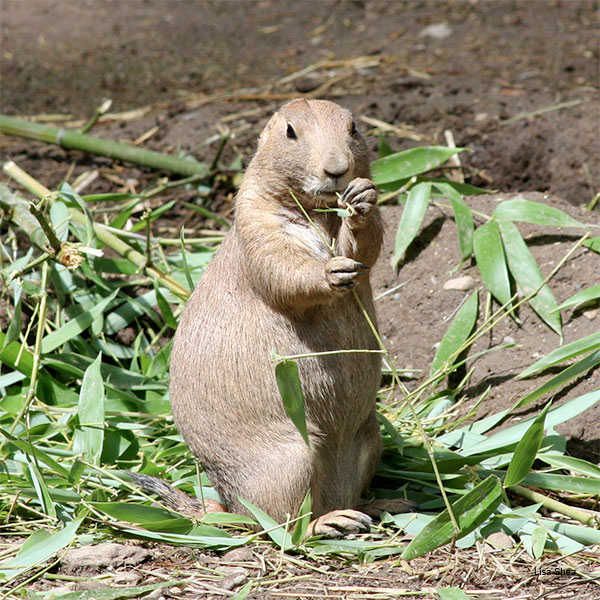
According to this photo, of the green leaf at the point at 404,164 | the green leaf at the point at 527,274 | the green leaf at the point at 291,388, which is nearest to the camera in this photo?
the green leaf at the point at 291,388

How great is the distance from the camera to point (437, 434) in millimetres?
4512

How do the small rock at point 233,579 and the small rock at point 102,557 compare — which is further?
the small rock at point 102,557

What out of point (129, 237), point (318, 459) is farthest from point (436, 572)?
point (129, 237)

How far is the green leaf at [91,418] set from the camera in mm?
4230

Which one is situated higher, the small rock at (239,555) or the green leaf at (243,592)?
the green leaf at (243,592)

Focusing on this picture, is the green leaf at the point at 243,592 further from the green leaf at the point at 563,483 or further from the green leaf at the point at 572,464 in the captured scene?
the green leaf at the point at 572,464

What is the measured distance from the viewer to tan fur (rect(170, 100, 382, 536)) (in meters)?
3.69

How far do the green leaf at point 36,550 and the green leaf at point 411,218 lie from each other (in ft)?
8.58

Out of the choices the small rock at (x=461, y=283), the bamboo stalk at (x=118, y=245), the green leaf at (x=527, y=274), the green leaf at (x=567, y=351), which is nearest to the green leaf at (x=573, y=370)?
the green leaf at (x=567, y=351)

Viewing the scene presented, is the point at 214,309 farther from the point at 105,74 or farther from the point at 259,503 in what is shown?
the point at 105,74

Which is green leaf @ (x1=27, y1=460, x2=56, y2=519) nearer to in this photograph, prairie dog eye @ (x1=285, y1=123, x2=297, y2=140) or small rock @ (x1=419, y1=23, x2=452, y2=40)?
prairie dog eye @ (x1=285, y1=123, x2=297, y2=140)

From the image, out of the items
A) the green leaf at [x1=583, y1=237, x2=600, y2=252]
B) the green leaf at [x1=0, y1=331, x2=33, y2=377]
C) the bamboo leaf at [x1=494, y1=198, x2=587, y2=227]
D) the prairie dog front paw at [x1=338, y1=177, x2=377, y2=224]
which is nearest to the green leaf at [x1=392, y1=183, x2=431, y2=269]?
the bamboo leaf at [x1=494, y1=198, x2=587, y2=227]

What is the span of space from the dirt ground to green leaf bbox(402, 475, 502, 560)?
0.25 ft

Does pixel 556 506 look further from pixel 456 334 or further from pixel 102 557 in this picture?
pixel 102 557
